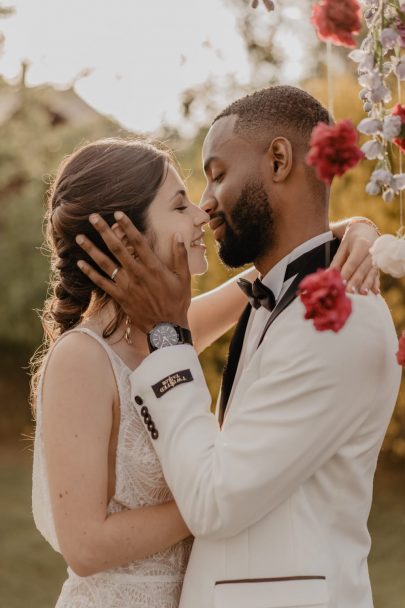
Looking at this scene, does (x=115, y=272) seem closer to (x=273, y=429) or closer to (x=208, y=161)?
(x=208, y=161)

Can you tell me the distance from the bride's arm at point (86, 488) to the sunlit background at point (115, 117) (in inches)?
212

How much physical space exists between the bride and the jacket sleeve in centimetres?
26

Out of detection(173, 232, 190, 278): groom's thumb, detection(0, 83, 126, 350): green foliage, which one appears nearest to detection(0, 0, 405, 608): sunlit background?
detection(0, 83, 126, 350): green foliage

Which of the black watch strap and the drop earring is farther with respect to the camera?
the drop earring

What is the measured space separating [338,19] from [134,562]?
163cm

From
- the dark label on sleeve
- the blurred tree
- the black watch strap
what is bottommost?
the blurred tree

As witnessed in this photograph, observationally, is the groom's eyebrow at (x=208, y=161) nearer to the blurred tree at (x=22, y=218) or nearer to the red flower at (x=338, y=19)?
the red flower at (x=338, y=19)

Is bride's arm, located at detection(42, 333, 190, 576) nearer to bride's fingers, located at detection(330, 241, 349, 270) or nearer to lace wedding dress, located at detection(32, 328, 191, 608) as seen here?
lace wedding dress, located at detection(32, 328, 191, 608)

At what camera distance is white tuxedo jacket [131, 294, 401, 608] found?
7.32 ft

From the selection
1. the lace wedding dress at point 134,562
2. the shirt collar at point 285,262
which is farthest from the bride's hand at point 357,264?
the lace wedding dress at point 134,562

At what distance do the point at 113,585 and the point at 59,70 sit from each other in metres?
16.0

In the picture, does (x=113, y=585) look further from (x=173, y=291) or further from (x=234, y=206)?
(x=234, y=206)

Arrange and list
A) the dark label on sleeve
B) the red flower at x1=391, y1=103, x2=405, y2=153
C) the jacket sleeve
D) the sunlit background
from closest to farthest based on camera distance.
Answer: the red flower at x1=391, y1=103, x2=405, y2=153
the jacket sleeve
the dark label on sleeve
the sunlit background

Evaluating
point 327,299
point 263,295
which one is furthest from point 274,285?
point 327,299
